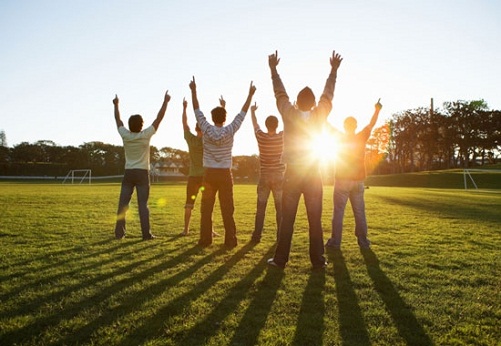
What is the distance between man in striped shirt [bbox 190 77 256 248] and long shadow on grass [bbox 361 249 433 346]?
8.98 ft

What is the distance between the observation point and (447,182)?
162ft

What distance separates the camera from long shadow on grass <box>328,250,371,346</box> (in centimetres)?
350

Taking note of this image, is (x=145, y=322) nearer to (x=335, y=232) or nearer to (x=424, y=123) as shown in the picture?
(x=335, y=232)

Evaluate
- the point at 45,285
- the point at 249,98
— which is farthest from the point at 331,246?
the point at 45,285

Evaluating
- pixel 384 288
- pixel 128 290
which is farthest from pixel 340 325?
pixel 128 290

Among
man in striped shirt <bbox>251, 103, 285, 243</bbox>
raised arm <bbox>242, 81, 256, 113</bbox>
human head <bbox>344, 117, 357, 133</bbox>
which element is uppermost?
raised arm <bbox>242, 81, 256, 113</bbox>

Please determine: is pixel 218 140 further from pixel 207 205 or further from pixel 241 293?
pixel 241 293

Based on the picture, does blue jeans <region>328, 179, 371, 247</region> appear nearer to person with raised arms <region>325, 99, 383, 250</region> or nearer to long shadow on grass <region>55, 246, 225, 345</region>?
person with raised arms <region>325, 99, 383, 250</region>

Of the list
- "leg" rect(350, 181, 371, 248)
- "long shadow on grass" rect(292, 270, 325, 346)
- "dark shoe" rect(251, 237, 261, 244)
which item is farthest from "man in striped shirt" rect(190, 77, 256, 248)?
"long shadow on grass" rect(292, 270, 325, 346)

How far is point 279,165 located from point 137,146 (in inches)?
114

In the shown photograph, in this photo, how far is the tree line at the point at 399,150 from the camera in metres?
70.2

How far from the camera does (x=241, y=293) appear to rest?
469 cm

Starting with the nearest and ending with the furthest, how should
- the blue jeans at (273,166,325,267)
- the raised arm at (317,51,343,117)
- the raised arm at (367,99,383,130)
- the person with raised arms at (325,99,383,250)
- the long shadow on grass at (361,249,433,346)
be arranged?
the long shadow on grass at (361,249,433,346) → the raised arm at (317,51,343,117) → the blue jeans at (273,166,325,267) → the raised arm at (367,99,383,130) → the person with raised arms at (325,99,383,250)

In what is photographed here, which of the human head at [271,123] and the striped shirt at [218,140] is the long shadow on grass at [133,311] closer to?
the striped shirt at [218,140]
